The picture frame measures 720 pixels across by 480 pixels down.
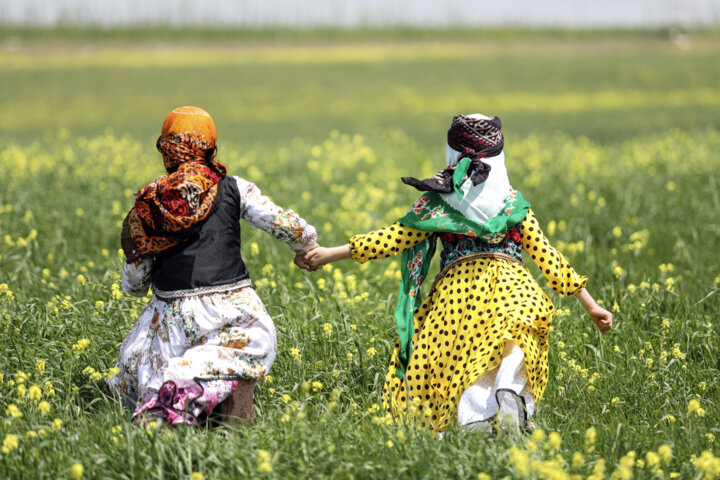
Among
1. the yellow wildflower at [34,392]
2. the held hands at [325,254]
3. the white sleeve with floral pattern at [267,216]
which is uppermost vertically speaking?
the white sleeve with floral pattern at [267,216]

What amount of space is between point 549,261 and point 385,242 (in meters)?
0.72

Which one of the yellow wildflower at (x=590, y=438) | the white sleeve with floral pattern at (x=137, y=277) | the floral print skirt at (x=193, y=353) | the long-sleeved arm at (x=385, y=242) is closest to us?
the yellow wildflower at (x=590, y=438)

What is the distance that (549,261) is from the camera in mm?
3178

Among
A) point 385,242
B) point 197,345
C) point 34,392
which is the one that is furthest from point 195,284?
point 385,242

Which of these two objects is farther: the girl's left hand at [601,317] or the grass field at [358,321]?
the girl's left hand at [601,317]

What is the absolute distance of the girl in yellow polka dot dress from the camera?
9.72 ft

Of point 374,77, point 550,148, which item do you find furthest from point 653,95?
point 550,148

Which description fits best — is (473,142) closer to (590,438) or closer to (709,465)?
(590,438)

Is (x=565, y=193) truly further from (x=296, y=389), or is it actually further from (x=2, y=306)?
(x=2, y=306)

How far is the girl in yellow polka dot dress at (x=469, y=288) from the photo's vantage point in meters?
2.96

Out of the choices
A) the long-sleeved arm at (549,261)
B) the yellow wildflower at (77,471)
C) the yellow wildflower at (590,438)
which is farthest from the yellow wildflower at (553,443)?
the yellow wildflower at (77,471)

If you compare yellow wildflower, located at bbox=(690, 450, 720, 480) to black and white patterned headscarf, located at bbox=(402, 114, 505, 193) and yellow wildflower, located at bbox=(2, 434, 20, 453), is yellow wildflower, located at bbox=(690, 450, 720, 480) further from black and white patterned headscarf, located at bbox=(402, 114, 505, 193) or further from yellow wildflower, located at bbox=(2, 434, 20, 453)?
yellow wildflower, located at bbox=(2, 434, 20, 453)

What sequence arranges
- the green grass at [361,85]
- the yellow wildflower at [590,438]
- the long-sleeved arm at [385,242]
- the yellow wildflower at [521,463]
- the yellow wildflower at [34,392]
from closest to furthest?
1. the yellow wildflower at [521,463]
2. the yellow wildflower at [590,438]
3. the yellow wildflower at [34,392]
4. the long-sleeved arm at [385,242]
5. the green grass at [361,85]

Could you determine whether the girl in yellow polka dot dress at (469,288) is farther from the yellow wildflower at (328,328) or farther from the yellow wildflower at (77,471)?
the yellow wildflower at (77,471)
